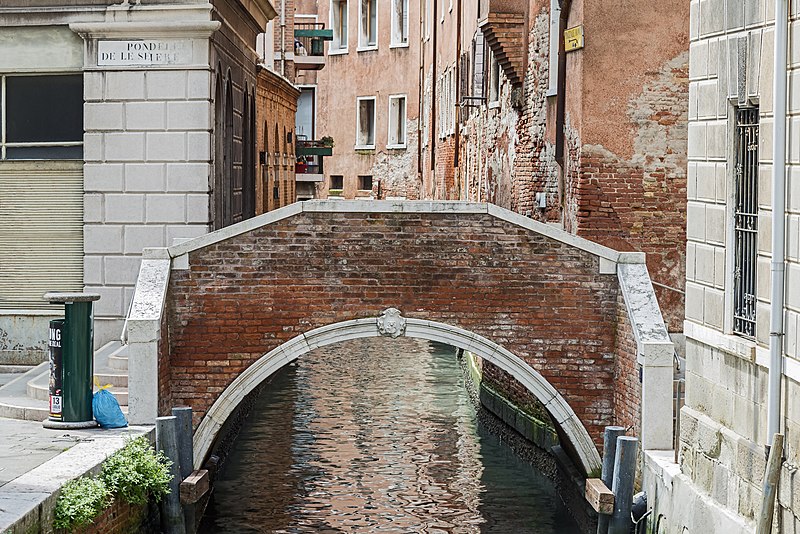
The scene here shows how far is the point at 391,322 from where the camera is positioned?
13516mm

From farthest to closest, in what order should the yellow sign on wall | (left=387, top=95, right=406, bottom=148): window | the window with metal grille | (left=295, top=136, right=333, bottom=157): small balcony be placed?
(left=387, top=95, right=406, bottom=148): window < (left=295, top=136, right=333, bottom=157): small balcony < the yellow sign on wall < the window with metal grille

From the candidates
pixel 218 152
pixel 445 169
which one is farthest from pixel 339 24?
pixel 218 152

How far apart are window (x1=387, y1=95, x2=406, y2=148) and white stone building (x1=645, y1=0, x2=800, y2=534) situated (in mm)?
27692

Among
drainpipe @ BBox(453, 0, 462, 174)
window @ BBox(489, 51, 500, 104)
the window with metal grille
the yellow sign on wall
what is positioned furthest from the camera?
drainpipe @ BBox(453, 0, 462, 174)

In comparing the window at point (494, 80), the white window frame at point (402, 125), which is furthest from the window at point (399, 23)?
the window at point (494, 80)

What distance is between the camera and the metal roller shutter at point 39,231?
16656 millimetres

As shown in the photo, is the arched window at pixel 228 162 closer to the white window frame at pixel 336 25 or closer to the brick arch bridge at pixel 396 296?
the brick arch bridge at pixel 396 296

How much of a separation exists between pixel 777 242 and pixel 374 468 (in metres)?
8.21

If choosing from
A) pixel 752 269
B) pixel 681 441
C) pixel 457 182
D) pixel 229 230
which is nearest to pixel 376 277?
pixel 229 230

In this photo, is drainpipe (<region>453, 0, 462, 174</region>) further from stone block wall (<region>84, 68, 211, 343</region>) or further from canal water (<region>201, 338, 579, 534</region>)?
stone block wall (<region>84, 68, 211, 343</region>)

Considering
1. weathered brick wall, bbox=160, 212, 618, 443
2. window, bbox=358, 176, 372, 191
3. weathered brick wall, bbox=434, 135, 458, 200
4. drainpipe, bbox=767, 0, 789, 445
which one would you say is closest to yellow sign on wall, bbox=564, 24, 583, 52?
weathered brick wall, bbox=160, 212, 618, 443

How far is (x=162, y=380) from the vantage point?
13.1 meters

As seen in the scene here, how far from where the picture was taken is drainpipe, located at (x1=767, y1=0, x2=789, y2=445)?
347 inches

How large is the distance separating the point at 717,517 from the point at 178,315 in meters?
5.71
